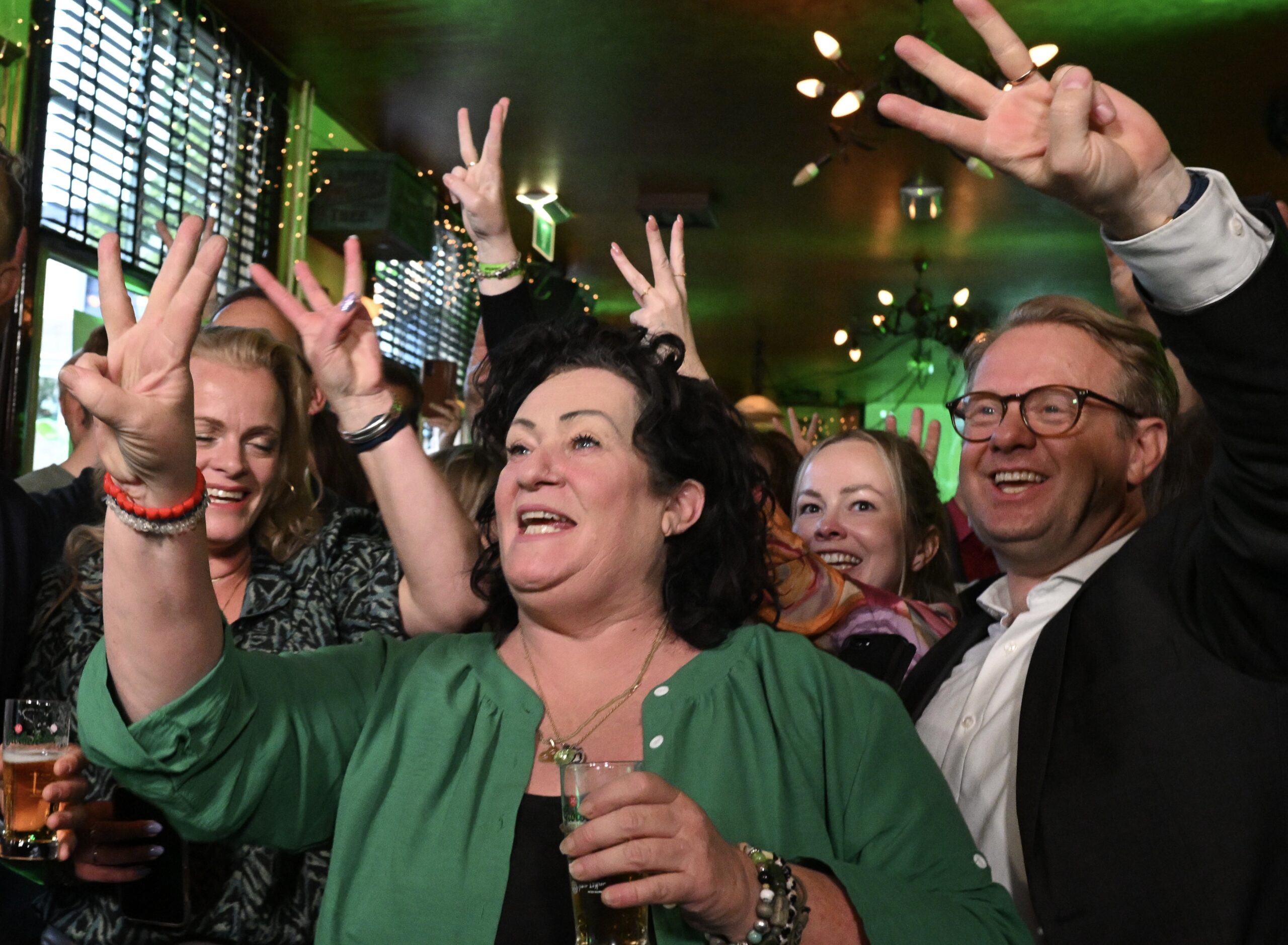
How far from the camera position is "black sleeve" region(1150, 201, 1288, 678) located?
1175mm

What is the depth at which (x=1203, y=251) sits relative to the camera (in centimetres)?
117

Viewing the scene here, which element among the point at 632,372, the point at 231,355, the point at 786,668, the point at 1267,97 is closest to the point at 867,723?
the point at 786,668

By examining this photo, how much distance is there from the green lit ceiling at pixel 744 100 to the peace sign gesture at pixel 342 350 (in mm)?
3499

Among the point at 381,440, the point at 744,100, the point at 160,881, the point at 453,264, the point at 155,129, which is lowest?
the point at 160,881

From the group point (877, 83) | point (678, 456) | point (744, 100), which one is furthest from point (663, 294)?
point (744, 100)

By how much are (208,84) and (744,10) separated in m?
2.19

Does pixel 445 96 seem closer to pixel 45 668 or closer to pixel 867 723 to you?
pixel 45 668

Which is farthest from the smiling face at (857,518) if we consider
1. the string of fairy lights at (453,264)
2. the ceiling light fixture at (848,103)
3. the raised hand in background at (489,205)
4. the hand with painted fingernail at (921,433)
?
the string of fairy lights at (453,264)

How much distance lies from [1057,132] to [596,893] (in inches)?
33.7

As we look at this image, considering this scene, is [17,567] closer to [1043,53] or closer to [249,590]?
[249,590]

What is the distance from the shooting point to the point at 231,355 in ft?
7.04

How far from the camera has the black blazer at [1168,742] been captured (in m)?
1.37

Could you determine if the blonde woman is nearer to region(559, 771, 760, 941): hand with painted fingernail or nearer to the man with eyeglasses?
region(559, 771, 760, 941): hand with painted fingernail

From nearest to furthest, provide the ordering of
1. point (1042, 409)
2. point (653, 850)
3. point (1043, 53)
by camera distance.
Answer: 1. point (653, 850)
2. point (1042, 409)
3. point (1043, 53)
